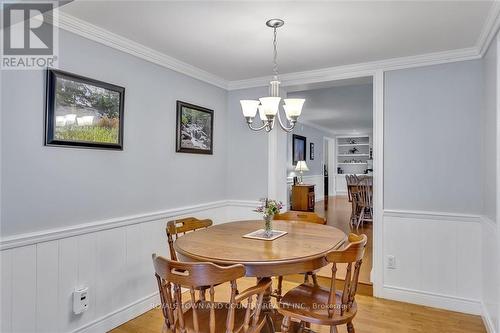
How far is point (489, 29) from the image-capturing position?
2.21 m

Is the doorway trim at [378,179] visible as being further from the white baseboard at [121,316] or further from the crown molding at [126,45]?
the white baseboard at [121,316]

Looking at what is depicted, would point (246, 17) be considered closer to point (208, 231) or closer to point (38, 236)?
point (208, 231)

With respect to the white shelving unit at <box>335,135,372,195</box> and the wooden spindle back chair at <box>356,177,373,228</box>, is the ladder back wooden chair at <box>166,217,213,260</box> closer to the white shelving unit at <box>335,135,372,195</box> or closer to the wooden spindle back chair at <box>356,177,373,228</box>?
the wooden spindle back chair at <box>356,177,373,228</box>

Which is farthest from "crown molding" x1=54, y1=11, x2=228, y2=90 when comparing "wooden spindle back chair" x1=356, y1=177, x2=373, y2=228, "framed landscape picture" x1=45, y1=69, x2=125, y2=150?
"wooden spindle back chair" x1=356, y1=177, x2=373, y2=228

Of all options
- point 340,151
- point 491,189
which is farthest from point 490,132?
point 340,151

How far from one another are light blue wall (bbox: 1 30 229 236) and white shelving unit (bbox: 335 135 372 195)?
8458 mm

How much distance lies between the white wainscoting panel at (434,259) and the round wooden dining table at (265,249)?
1075 millimetres

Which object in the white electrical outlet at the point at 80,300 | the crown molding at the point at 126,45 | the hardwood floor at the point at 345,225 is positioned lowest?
the hardwood floor at the point at 345,225

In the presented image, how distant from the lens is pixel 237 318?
1.66 metres

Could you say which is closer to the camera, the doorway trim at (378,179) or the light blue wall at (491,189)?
the light blue wall at (491,189)

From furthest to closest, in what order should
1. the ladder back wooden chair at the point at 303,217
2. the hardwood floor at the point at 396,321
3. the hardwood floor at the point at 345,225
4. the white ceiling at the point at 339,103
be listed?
1. the white ceiling at the point at 339,103
2. the hardwood floor at the point at 345,225
3. the ladder back wooden chair at the point at 303,217
4. the hardwood floor at the point at 396,321

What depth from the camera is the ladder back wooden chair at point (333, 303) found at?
1.62 meters

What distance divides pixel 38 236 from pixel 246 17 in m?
1.95

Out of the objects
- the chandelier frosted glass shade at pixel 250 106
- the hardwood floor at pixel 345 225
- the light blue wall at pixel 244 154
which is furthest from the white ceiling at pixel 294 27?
the hardwood floor at pixel 345 225
